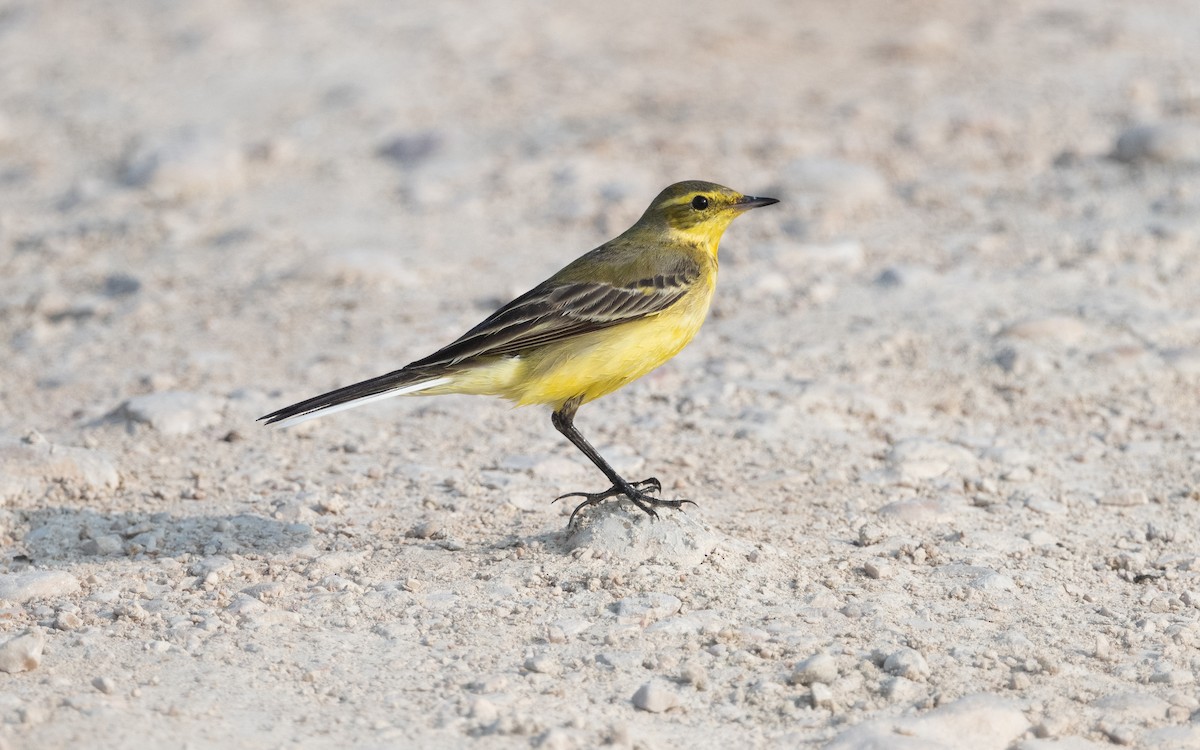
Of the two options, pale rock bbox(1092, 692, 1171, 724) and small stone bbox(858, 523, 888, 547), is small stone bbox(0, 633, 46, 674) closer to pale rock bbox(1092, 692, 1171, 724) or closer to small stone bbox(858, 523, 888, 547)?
small stone bbox(858, 523, 888, 547)

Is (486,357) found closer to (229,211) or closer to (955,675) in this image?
(955,675)

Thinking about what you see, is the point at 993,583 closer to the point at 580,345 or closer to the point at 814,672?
the point at 814,672

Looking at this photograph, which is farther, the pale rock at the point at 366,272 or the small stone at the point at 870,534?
the pale rock at the point at 366,272

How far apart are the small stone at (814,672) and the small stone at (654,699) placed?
1.32ft

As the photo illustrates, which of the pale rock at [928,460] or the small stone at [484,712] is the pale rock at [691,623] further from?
the pale rock at [928,460]

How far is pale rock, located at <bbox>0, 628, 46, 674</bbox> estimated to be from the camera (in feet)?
15.6

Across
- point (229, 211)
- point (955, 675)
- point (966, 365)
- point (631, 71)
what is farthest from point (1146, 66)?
point (955, 675)

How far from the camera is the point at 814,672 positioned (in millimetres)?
4715

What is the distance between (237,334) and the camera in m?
8.58

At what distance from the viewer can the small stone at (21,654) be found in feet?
15.6

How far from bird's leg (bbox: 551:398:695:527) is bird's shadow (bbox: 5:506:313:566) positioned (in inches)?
44.3

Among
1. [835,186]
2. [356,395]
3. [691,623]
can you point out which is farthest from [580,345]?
[835,186]

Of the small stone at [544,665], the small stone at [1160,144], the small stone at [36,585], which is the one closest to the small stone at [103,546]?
→ the small stone at [36,585]

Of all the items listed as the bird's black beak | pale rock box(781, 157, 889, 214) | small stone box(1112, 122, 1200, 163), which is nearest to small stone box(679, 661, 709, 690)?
the bird's black beak
